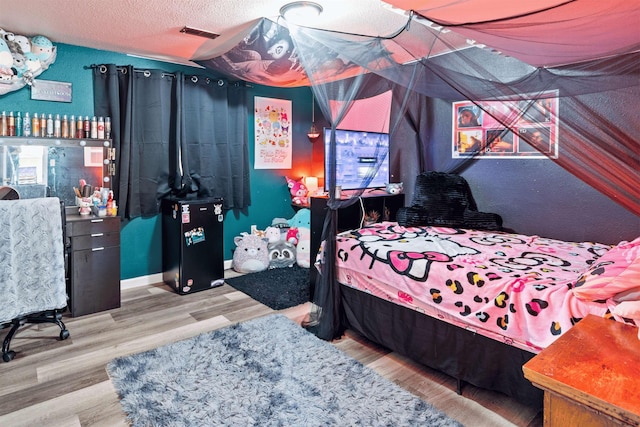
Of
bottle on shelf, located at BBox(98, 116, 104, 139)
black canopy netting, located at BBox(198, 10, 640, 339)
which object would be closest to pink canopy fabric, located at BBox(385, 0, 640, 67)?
black canopy netting, located at BBox(198, 10, 640, 339)

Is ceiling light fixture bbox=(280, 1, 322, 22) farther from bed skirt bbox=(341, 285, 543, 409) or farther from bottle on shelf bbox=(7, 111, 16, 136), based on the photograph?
bottle on shelf bbox=(7, 111, 16, 136)

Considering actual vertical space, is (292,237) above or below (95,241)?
below

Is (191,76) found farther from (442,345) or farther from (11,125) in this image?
(442,345)

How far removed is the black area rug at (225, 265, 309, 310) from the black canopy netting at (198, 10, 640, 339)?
0.67 metres

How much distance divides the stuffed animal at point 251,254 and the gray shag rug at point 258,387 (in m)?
1.60

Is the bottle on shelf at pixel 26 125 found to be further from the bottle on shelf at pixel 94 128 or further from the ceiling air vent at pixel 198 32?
the ceiling air vent at pixel 198 32

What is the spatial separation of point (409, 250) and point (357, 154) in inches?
39.6

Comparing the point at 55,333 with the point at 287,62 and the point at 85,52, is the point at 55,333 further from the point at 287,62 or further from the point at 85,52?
the point at 287,62

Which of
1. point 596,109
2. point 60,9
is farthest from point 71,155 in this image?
point 596,109

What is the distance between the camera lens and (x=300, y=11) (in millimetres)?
2693

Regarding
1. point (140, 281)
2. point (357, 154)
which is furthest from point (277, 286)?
point (357, 154)

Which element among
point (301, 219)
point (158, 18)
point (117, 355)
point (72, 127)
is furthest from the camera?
point (301, 219)

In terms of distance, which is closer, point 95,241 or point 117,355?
point 117,355

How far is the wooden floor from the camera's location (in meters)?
2.03
